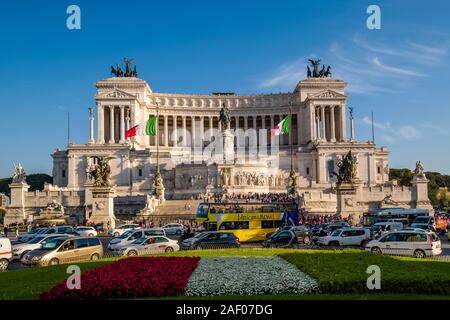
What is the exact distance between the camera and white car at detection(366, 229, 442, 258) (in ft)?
88.7

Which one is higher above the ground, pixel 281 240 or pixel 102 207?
pixel 102 207

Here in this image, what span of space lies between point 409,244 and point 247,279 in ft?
46.4

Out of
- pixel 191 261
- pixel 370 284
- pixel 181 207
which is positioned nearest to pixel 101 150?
pixel 181 207

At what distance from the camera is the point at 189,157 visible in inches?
3969

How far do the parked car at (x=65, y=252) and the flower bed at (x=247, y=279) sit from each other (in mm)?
9042

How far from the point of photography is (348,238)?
33500 millimetres

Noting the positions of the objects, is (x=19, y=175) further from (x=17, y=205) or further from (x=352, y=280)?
(x=352, y=280)

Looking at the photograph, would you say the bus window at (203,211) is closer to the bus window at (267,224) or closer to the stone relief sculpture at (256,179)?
the bus window at (267,224)

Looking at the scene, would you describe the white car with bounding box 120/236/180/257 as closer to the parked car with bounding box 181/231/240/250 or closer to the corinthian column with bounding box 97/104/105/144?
the parked car with bounding box 181/231/240/250

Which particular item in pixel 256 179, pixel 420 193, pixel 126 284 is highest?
pixel 256 179

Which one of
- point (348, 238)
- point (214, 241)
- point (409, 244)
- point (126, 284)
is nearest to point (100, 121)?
point (214, 241)

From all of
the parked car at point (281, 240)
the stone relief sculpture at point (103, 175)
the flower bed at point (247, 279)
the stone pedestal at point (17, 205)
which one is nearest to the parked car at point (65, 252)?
the flower bed at point (247, 279)
